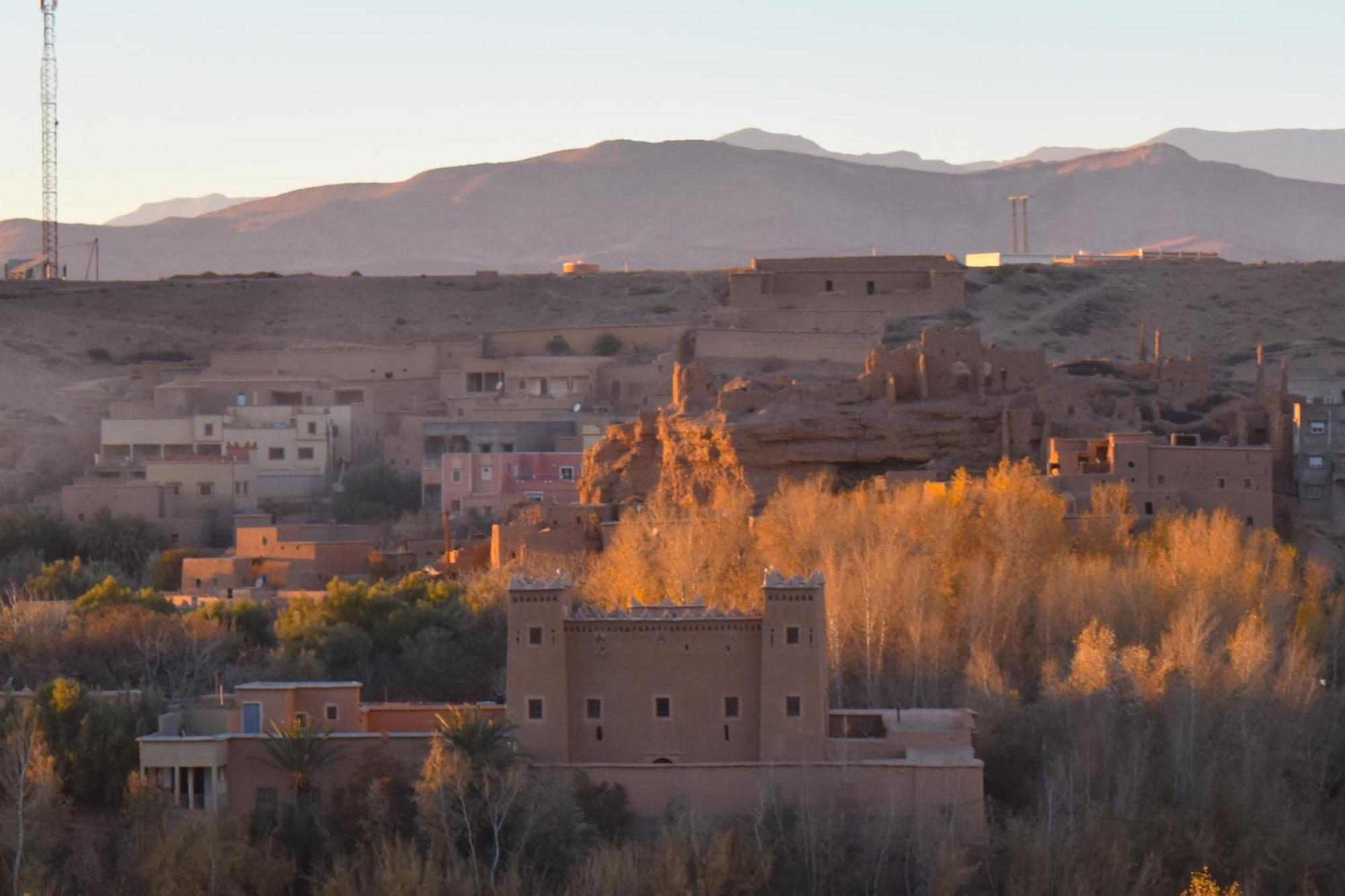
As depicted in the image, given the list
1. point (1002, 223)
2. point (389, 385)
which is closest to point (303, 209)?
point (1002, 223)

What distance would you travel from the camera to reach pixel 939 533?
35.6 metres

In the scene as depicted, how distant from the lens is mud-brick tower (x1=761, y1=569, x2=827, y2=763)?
2711 centimetres

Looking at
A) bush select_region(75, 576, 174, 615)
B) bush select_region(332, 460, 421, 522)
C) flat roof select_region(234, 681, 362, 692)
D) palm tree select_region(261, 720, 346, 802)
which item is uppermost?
bush select_region(332, 460, 421, 522)

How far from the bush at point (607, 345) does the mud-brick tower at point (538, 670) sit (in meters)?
30.9

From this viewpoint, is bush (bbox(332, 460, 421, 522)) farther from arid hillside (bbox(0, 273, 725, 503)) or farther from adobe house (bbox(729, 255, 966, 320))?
adobe house (bbox(729, 255, 966, 320))

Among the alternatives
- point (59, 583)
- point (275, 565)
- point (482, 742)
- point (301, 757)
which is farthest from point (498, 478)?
point (482, 742)

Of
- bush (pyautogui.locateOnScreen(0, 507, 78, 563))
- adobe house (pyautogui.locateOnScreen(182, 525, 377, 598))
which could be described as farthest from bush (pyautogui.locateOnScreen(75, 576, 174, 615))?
bush (pyautogui.locateOnScreen(0, 507, 78, 563))

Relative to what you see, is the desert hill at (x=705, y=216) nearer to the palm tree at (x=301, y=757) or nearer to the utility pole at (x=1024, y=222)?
the utility pole at (x=1024, y=222)

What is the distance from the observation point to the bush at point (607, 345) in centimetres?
5897

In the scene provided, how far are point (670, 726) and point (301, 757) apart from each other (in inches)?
144

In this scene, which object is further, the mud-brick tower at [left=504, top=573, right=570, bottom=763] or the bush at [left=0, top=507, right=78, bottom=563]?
the bush at [left=0, top=507, right=78, bottom=563]

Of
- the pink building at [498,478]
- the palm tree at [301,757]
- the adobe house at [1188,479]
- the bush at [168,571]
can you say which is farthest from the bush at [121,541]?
the palm tree at [301,757]

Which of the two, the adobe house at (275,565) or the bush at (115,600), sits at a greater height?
the adobe house at (275,565)

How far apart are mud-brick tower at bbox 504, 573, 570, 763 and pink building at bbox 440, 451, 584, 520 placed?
62.6ft
